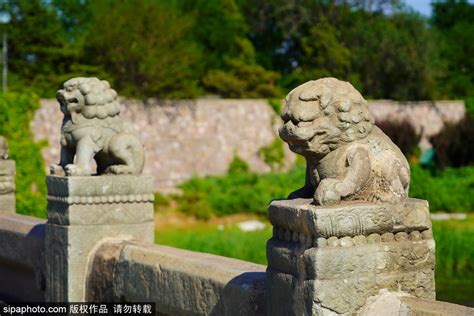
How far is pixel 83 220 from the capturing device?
525 cm

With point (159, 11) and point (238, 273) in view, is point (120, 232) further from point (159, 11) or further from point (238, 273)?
point (159, 11)

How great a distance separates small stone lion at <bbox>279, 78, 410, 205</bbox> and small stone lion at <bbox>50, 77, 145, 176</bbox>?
2.32m

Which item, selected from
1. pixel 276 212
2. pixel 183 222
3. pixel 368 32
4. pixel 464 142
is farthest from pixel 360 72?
pixel 276 212

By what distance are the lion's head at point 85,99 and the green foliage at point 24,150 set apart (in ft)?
31.7

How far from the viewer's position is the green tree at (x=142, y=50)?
2017cm

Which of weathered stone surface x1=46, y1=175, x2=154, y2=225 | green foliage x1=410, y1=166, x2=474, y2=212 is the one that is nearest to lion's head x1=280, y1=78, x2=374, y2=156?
weathered stone surface x1=46, y1=175, x2=154, y2=225

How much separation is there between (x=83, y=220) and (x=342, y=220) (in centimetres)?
255

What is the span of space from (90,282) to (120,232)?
357 mm

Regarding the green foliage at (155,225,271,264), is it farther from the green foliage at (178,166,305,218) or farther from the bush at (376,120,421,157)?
the bush at (376,120,421,157)

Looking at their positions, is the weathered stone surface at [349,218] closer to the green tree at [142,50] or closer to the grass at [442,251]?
the grass at [442,251]

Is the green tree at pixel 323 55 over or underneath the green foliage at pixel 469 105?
over

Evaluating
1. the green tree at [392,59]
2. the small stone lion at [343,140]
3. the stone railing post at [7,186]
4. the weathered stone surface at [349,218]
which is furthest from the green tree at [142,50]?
the weathered stone surface at [349,218]

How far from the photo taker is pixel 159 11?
821 inches

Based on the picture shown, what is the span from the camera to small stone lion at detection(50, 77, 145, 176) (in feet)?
18.1
